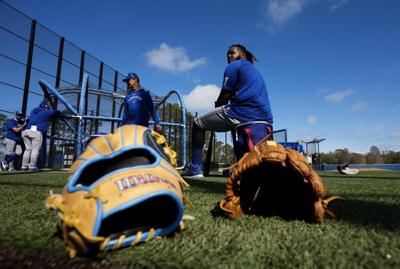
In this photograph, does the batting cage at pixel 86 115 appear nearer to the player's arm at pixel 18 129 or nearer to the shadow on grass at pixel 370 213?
Answer: the player's arm at pixel 18 129

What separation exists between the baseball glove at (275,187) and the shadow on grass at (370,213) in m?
0.24

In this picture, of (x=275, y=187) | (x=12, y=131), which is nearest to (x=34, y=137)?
(x=12, y=131)

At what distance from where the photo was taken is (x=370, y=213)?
76.1 inches

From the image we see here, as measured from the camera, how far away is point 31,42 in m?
11.0

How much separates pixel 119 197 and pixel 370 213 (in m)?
1.69

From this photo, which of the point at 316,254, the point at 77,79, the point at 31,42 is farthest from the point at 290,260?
the point at 77,79

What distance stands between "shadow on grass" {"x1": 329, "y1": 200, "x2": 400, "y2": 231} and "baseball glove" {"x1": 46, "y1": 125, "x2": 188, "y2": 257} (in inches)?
42.6

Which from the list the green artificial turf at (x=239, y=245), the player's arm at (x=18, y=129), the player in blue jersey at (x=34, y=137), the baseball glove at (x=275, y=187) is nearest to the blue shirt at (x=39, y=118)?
the player in blue jersey at (x=34, y=137)

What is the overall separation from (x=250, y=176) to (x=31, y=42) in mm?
11937

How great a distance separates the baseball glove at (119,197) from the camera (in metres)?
1.04

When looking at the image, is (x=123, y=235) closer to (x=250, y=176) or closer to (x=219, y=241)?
(x=219, y=241)

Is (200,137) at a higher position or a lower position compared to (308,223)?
higher

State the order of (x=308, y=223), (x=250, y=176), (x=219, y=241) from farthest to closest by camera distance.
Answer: (x=250, y=176), (x=308, y=223), (x=219, y=241)

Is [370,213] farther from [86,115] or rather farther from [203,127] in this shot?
[86,115]
